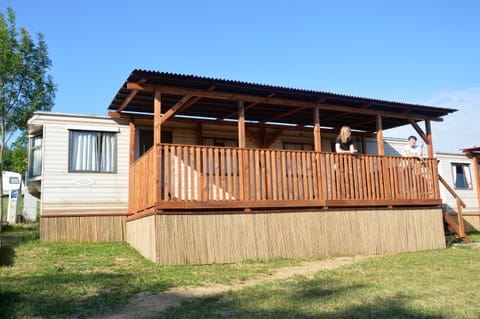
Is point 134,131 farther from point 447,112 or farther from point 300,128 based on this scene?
point 447,112

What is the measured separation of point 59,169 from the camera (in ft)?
39.6

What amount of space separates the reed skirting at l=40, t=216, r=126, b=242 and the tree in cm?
682

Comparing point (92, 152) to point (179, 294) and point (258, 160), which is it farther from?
point (179, 294)

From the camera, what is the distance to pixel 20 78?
56.7 feet

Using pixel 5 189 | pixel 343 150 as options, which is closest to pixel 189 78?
pixel 343 150

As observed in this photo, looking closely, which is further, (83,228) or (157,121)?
(83,228)

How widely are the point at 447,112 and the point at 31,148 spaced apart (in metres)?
11.9

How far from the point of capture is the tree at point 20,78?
54.1 feet

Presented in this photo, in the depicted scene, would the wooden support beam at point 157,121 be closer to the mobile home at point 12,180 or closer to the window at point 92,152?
the window at point 92,152

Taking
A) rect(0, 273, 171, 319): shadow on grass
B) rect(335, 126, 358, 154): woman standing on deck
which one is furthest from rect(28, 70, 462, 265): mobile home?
rect(0, 273, 171, 319): shadow on grass

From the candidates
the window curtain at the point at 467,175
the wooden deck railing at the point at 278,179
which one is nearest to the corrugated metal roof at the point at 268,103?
the wooden deck railing at the point at 278,179

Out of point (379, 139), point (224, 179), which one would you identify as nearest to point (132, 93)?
point (224, 179)

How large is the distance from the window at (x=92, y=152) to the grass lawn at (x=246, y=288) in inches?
103

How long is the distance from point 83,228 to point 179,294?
6.23m
